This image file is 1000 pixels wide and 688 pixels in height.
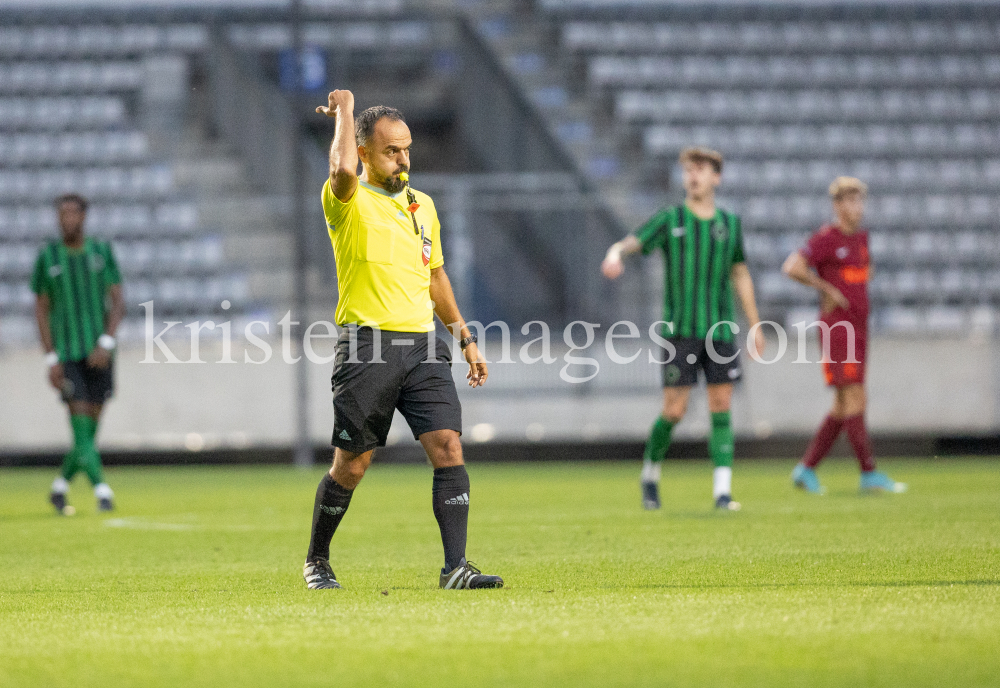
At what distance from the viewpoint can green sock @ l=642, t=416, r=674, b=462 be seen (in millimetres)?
8258

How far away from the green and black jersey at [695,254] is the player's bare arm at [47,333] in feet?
12.4

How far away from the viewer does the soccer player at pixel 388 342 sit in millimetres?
4883

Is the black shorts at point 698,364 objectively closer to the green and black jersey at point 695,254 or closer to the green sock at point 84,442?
the green and black jersey at point 695,254

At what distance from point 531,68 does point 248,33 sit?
4192 mm

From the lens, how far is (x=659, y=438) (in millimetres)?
8328

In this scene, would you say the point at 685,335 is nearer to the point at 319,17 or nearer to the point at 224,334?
the point at 224,334

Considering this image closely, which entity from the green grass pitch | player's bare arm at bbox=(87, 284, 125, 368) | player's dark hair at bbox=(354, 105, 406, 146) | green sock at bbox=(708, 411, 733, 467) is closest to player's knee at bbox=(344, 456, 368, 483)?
the green grass pitch

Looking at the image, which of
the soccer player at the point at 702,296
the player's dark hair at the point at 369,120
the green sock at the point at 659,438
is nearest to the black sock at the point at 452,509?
the player's dark hair at the point at 369,120

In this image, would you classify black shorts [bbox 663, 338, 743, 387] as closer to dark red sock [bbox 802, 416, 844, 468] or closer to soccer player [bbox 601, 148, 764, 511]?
soccer player [bbox 601, 148, 764, 511]

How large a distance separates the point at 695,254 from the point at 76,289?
155 inches

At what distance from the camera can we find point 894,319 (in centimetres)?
1623

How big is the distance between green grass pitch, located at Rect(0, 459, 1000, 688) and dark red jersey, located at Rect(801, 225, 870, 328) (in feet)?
4.35

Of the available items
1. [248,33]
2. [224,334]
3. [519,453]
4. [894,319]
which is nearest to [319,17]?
[248,33]

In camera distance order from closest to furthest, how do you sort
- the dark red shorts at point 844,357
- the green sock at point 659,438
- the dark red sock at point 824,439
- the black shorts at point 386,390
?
the black shorts at point 386,390 → the green sock at point 659,438 → the dark red shorts at point 844,357 → the dark red sock at point 824,439
